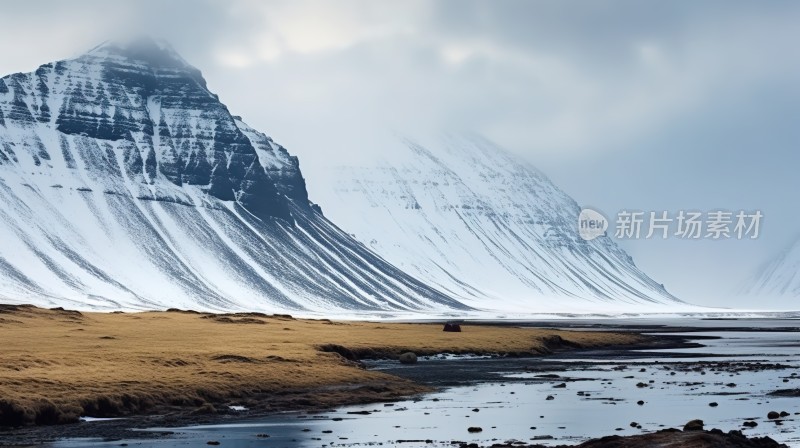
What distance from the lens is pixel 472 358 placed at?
12262cm

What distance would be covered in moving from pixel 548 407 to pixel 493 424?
8.97 metres

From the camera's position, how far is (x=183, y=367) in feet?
264

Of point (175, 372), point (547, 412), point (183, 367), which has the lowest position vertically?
point (175, 372)

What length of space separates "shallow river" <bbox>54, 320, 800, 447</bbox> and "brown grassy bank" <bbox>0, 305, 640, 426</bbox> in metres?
5.81

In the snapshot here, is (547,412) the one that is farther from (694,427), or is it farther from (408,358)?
(408,358)

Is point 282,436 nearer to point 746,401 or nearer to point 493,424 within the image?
point 493,424

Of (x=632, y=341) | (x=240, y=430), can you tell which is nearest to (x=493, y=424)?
(x=240, y=430)

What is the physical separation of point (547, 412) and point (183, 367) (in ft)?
82.4

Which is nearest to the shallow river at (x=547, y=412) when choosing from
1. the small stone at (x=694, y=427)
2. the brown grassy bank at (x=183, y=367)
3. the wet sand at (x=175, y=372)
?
the wet sand at (x=175, y=372)

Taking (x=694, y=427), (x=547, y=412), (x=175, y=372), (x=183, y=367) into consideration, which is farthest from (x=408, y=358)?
(x=694, y=427)

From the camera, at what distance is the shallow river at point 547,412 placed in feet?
186

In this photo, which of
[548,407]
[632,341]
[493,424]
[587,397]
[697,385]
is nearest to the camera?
[493,424]

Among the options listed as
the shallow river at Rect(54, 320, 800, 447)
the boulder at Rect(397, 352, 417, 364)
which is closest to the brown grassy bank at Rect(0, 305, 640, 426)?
the boulder at Rect(397, 352, 417, 364)

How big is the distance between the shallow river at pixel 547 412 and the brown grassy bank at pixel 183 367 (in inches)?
229
